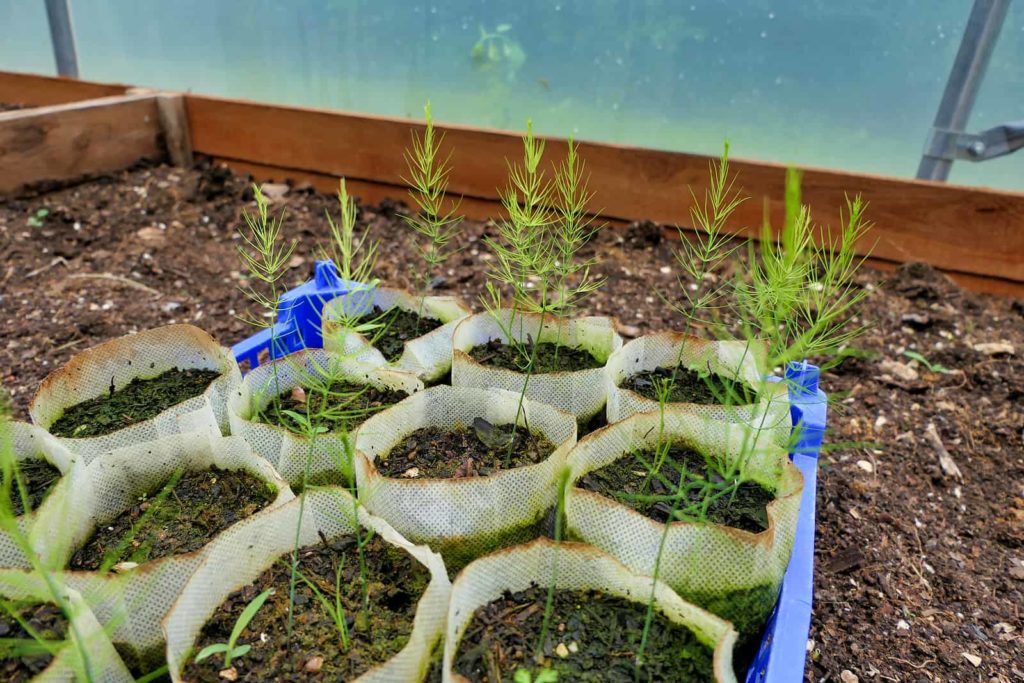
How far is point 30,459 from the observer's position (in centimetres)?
79

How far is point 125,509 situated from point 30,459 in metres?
0.13

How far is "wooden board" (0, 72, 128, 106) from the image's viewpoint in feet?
8.28

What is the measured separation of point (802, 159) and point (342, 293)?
1397mm

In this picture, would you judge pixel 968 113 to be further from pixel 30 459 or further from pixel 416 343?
pixel 30 459

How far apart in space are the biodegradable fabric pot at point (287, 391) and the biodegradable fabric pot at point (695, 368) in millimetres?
266

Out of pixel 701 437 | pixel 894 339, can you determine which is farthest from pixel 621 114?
pixel 701 437

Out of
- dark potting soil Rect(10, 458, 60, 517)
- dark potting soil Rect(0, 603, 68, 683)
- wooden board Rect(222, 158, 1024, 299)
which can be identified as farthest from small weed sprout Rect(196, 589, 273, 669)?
wooden board Rect(222, 158, 1024, 299)

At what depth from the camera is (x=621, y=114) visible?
6.59ft

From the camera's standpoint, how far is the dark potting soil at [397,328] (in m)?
1.08

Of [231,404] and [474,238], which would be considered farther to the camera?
[474,238]

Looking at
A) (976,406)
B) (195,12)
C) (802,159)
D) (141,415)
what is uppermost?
(195,12)

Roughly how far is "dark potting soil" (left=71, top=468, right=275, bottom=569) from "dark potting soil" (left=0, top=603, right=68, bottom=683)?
0.24 ft

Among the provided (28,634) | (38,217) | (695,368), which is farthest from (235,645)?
(38,217)

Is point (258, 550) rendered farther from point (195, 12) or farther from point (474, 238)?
point (195, 12)
